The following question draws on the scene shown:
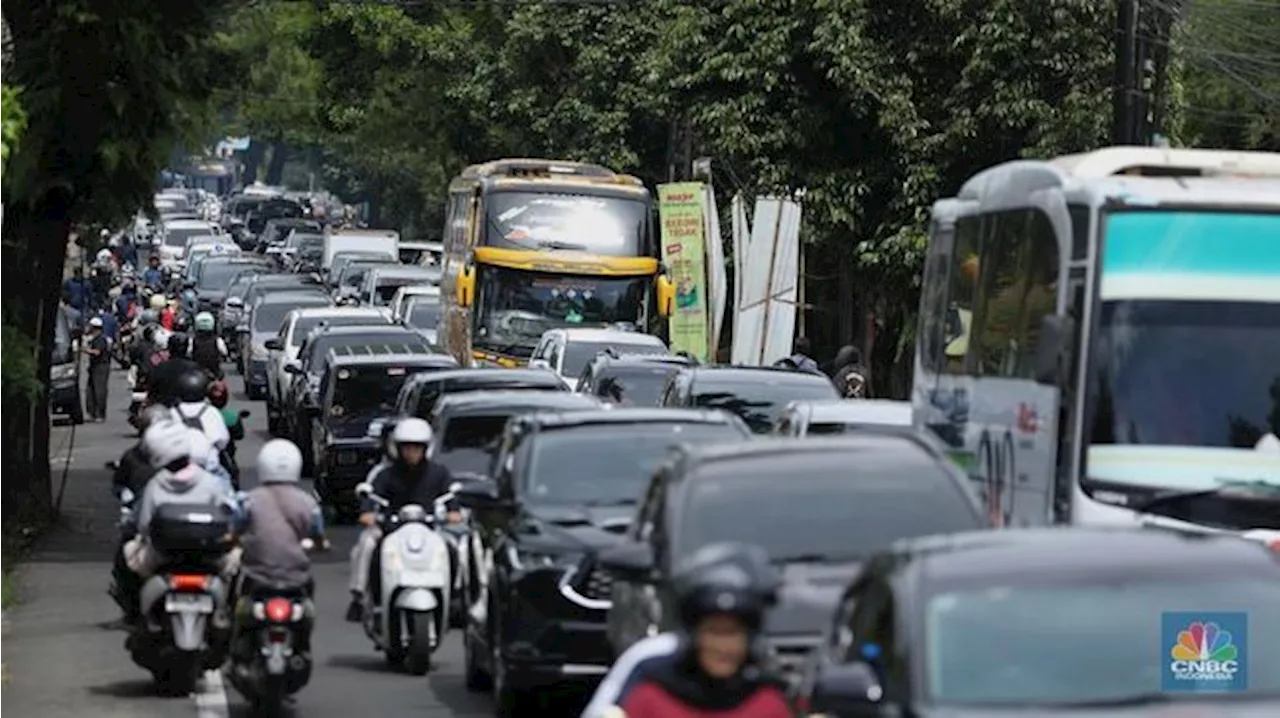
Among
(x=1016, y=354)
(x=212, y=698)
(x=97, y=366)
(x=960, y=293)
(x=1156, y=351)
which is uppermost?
(x=960, y=293)

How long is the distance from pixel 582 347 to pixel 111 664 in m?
16.6

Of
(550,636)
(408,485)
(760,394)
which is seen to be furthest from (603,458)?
(760,394)

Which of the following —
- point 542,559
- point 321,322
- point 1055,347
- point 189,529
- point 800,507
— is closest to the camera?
point 800,507

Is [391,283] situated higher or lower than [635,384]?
higher

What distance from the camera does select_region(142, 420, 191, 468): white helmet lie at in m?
18.0

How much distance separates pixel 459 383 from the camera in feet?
92.1

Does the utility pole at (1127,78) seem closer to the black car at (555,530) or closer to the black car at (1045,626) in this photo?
the black car at (555,530)

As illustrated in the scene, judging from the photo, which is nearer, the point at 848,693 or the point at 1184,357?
the point at 848,693

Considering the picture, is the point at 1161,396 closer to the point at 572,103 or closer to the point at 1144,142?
the point at 1144,142

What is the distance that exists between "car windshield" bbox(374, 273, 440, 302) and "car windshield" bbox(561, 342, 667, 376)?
21410mm

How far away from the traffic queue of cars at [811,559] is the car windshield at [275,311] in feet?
82.3

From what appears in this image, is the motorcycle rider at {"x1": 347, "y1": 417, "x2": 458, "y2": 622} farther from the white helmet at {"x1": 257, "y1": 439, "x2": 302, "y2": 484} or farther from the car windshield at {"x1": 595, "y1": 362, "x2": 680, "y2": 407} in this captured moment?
the car windshield at {"x1": 595, "y1": 362, "x2": 680, "y2": 407}

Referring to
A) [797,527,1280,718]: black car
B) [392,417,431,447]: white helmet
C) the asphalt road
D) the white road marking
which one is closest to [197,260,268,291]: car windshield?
the asphalt road

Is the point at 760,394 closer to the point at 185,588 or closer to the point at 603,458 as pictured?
the point at 603,458
